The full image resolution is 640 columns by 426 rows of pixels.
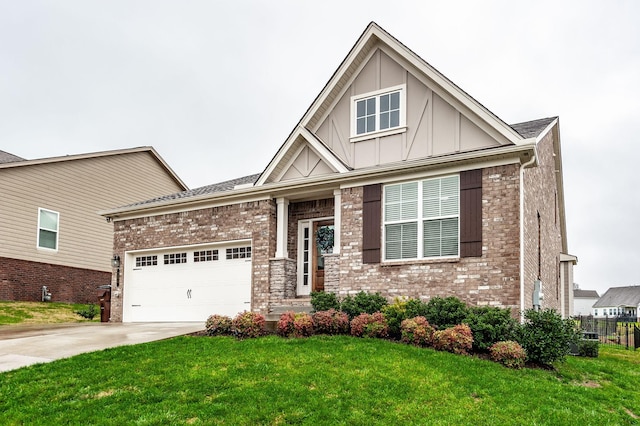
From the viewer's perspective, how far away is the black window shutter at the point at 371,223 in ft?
44.8

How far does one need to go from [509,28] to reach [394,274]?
7.71 m

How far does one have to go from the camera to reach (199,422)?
705 cm

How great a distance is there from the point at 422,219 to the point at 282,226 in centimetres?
416

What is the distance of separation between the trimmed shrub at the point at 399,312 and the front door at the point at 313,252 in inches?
151

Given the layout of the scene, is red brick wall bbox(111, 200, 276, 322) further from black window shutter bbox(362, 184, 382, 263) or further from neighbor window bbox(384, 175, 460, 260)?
neighbor window bbox(384, 175, 460, 260)

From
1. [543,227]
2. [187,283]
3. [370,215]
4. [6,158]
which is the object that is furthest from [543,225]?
[6,158]

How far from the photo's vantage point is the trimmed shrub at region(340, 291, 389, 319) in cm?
1260

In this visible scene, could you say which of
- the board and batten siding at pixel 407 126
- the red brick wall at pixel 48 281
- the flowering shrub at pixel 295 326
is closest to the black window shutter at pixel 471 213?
the board and batten siding at pixel 407 126

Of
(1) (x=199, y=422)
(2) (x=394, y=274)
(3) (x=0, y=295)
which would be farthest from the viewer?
(3) (x=0, y=295)

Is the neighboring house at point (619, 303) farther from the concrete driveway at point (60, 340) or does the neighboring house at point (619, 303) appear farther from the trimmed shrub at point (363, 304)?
the concrete driveway at point (60, 340)

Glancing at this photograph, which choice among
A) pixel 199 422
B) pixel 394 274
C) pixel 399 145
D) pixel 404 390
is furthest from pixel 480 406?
pixel 399 145

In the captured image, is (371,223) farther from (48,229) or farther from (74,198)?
(74,198)

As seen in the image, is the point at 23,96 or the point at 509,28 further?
the point at 23,96

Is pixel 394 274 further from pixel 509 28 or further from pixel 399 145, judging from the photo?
pixel 509 28
